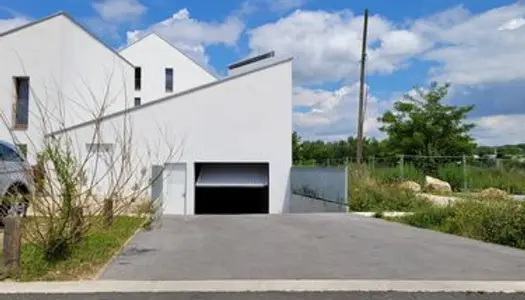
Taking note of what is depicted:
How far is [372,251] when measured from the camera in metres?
11.7

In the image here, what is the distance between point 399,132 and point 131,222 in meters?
34.6

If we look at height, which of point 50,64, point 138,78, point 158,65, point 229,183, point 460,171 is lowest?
point 229,183

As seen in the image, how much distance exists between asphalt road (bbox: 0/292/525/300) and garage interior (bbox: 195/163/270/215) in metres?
22.8

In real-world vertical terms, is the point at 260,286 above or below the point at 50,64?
below

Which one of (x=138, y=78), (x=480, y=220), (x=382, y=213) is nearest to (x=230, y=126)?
(x=382, y=213)

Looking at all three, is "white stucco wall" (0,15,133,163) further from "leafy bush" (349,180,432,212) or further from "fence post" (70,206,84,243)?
"fence post" (70,206,84,243)

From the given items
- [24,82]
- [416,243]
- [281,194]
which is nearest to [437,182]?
→ [281,194]

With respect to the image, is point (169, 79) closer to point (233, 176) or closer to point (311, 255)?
point (233, 176)

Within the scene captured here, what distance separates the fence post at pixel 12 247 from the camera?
8758 mm

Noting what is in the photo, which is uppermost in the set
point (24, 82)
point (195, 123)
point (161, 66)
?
point (161, 66)

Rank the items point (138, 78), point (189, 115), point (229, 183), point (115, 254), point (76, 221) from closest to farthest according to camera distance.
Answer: point (76, 221) < point (115, 254) < point (189, 115) < point (229, 183) < point (138, 78)

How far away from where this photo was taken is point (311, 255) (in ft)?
36.4

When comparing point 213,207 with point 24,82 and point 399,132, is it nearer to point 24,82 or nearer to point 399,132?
point 24,82

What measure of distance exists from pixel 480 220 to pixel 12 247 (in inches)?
420
